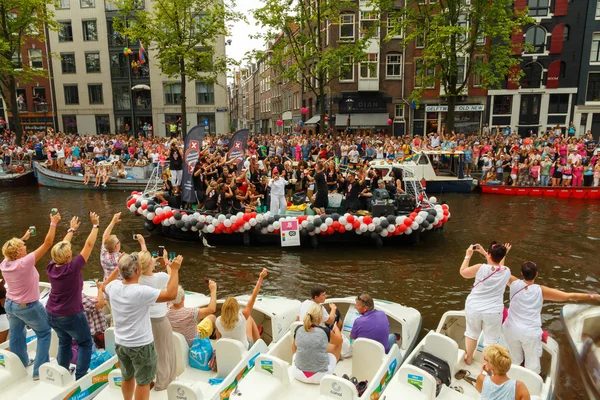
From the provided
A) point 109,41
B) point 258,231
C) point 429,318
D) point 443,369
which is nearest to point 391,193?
point 258,231

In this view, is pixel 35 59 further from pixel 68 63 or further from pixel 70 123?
pixel 70 123

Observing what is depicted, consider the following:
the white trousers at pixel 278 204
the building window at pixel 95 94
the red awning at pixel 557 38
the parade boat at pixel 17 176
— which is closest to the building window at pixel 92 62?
the building window at pixel 95 94

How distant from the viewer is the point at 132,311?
4039mm

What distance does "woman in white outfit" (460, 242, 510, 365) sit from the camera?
17.6 feet

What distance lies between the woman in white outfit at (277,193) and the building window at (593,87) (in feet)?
102

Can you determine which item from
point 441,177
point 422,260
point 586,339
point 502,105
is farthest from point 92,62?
point 586,339

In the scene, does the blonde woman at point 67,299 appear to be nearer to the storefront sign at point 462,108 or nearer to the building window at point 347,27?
the building window at point 347,27

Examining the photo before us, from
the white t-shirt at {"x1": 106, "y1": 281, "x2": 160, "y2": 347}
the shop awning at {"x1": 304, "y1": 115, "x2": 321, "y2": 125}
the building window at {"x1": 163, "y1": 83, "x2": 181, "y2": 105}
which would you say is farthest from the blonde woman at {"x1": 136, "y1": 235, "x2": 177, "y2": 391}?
the building window at {"x1": 163, "y1": 83, "x2": 181, "y2": 105}

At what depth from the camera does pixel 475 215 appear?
16.2 metres

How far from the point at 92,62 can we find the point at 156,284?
4007 cm

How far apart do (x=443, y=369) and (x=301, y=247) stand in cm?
729

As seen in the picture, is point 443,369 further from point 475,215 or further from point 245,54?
point 245,54

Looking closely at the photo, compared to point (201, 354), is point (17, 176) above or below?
above

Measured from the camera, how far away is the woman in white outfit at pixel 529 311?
5.13m
